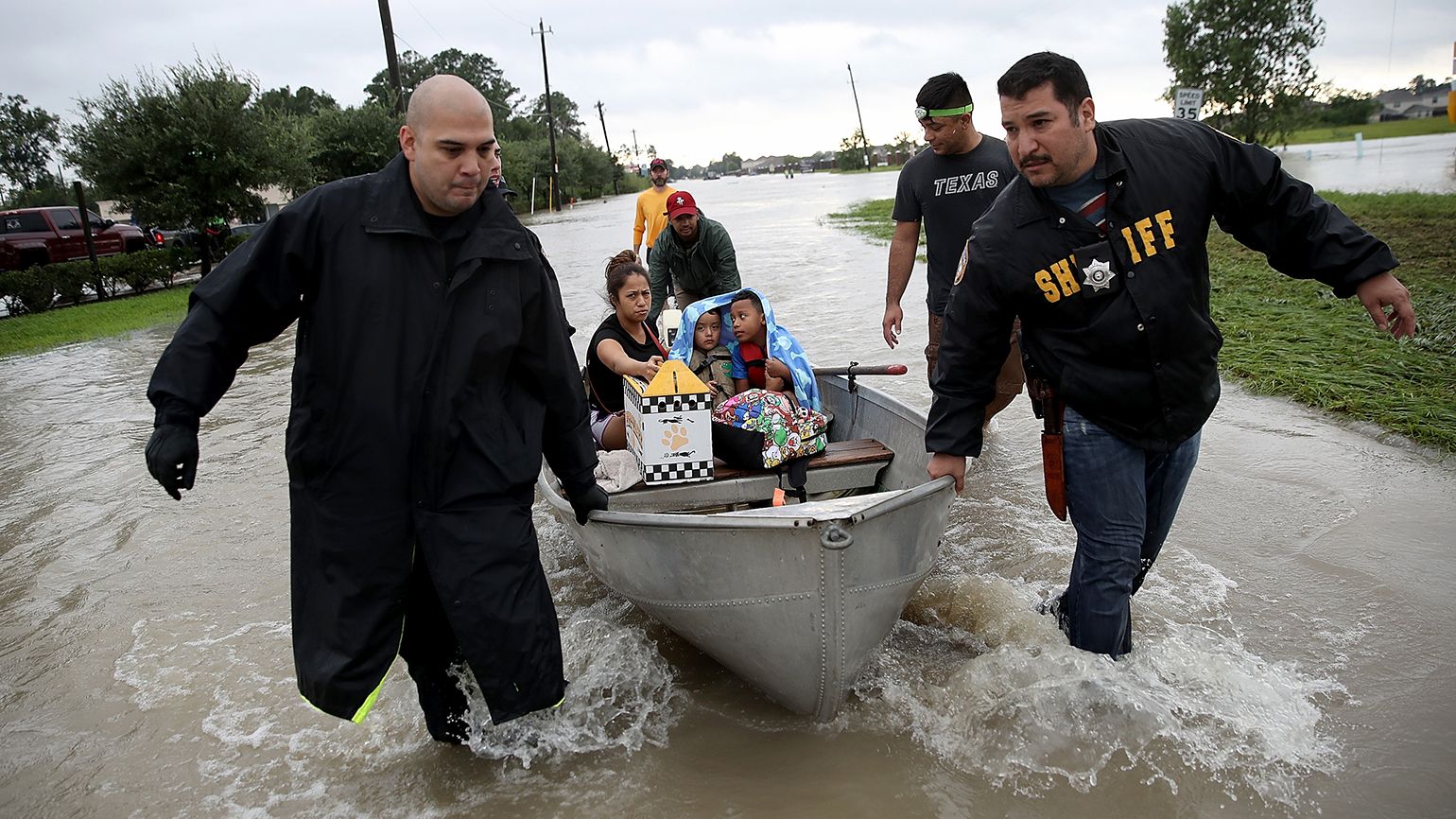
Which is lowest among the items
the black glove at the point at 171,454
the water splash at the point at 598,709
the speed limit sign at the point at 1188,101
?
the water splash at the point at 598,709

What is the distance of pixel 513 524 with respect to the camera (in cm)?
307

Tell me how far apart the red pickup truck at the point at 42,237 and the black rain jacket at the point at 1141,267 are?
78.4ft

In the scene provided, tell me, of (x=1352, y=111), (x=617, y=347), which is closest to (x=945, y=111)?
(x=617, y=347)

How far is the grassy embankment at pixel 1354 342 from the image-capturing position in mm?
6500

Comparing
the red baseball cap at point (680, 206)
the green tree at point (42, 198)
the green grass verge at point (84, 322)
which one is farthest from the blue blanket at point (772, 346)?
the green tree at point (42, 198)

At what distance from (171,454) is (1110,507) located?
278 cm

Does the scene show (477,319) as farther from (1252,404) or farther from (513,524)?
(1252,404)

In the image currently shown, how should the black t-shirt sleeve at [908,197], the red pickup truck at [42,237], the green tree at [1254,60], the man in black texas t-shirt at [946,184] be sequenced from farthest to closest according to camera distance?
the green tree at [1254,60], the red pickup truck at [42,237], the black t-shirt sleeve at [908,197], the man in black texas t-shirt at [946,184]

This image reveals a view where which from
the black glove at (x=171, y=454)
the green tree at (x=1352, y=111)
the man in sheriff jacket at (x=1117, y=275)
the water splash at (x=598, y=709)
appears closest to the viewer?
the black glove at (x=171, y=454)

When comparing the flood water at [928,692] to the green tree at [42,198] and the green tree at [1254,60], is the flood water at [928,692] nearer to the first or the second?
the green tree at [1254,60]

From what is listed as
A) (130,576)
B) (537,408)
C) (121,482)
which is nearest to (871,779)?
(537,408)

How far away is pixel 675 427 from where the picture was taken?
434cm

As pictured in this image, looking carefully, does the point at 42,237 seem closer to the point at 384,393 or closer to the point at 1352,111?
the point at 384,393

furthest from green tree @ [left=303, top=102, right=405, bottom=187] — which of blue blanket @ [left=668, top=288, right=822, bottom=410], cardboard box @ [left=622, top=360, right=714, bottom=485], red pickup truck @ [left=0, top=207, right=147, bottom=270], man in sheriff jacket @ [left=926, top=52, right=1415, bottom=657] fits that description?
man in sheriff jacket @ [left=926, top=52, right=1415, bottom=657]
